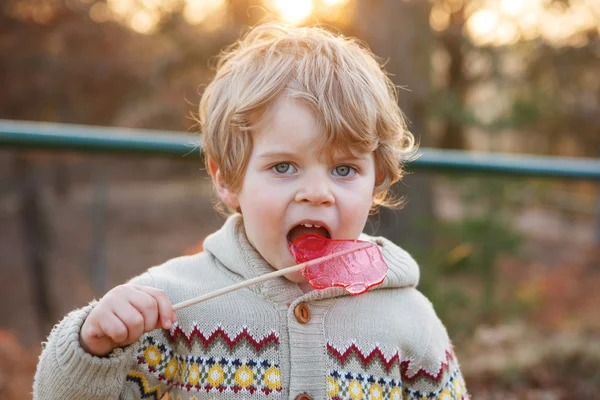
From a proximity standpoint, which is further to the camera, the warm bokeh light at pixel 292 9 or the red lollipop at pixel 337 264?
the warm bokeh light at pixel 292 9

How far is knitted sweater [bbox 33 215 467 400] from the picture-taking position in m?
1.50

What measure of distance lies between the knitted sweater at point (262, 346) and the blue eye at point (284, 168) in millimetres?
227

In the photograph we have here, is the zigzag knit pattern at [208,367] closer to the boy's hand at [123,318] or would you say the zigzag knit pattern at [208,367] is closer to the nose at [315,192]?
the boy's hand at [123,318]

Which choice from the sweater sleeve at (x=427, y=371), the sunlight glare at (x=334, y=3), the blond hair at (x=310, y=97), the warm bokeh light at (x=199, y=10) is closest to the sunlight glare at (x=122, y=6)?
the warm bokeh light at (x=199, y=10)

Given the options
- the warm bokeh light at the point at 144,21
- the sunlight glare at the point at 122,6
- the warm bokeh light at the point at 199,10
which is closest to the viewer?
the sunlight glare at the point at 122,6

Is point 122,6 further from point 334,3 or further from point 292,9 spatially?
point 292,9

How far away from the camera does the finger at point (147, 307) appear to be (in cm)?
137

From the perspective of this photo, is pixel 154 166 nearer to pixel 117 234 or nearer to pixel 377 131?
pixel 117 234

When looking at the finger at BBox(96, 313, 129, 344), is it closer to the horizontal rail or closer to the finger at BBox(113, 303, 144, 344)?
the finger at BBox(113, 303, 144, 344)

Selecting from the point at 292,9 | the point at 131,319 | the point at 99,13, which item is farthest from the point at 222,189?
the point at 99,13

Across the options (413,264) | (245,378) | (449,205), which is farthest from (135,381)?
(449,205)

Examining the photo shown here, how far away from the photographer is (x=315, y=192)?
148 cm

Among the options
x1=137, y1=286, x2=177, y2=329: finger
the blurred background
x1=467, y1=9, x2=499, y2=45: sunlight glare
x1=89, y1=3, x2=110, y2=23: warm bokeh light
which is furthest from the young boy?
x1=467, y1=9, x2=499, y2=45: sunlight glare

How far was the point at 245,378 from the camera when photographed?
5.00 feet
